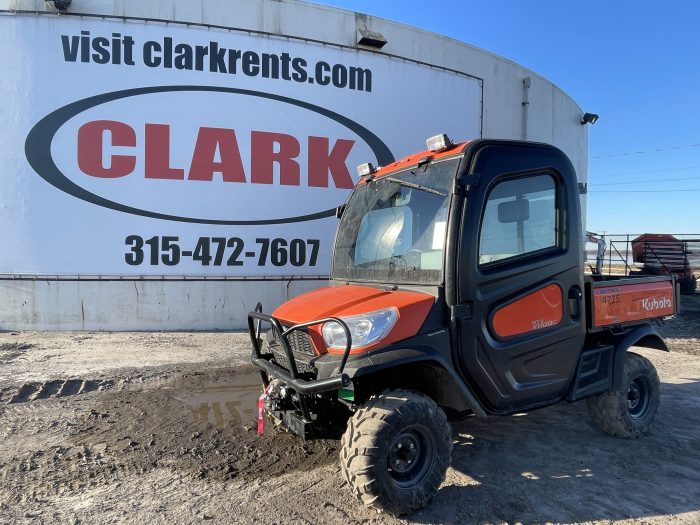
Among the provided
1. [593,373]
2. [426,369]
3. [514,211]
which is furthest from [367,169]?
[593,373]

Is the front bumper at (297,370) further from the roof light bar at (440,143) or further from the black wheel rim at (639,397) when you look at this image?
the black wheel rim at (639,397)

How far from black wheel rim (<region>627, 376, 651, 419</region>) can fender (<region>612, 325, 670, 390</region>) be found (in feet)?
1.09

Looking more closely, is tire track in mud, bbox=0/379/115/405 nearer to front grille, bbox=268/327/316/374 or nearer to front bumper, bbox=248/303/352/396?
Result: front bumper, bbox=248/303/352/396

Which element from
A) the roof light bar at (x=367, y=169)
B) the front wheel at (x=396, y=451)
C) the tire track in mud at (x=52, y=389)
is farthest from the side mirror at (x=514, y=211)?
the tire track in mud at (x=52, y=389)

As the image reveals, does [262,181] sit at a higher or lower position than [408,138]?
lower

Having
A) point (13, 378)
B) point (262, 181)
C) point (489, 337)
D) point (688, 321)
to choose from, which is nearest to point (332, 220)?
point (262, 181)

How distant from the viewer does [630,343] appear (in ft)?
13.7

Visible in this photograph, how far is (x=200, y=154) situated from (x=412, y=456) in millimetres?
7235

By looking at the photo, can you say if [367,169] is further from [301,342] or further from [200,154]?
[200,154]

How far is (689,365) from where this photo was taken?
694 centimetres

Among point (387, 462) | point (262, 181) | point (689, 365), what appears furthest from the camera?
point (262, 181)

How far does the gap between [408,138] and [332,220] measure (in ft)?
7.63

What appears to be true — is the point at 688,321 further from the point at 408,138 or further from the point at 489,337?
the point at 489,337

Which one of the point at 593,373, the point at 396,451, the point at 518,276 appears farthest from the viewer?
the point at 593,373
